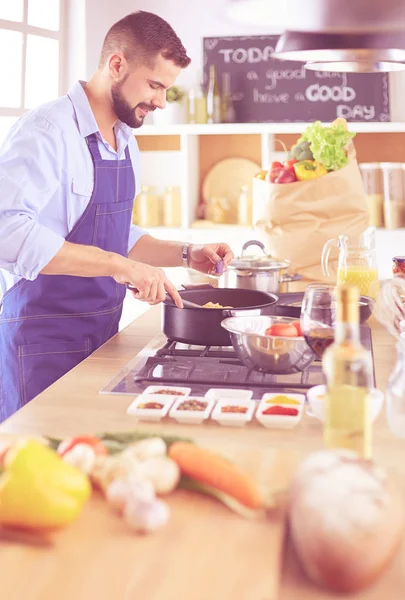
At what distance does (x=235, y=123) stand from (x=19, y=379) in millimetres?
2932

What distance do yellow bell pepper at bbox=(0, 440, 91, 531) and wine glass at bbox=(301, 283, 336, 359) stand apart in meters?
0.85

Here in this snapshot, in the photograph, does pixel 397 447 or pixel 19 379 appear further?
pixel 19 379

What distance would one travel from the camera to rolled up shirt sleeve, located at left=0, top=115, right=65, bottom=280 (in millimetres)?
2131

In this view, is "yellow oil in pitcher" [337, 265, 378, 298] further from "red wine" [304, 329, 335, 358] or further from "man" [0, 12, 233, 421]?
"red wine" [304, 329, 335, 358]

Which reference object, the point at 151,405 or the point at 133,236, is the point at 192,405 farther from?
the point at 133,236

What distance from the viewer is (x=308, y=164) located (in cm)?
326

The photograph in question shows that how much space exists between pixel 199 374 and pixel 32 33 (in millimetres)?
3441

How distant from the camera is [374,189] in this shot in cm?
477

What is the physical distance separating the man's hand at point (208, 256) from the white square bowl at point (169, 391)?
90cm

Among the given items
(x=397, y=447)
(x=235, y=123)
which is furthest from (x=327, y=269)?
(x=235, y=123)

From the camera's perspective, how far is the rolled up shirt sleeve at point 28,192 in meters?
2.13

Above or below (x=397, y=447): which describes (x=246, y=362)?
above

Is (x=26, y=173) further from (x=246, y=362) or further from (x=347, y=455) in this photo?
(x=347, y=455)

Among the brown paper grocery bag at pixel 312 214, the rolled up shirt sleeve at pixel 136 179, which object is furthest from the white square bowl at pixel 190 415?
the brown paper grocery bag at pixel 312 214
